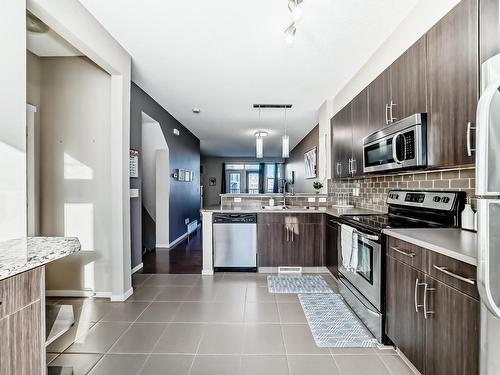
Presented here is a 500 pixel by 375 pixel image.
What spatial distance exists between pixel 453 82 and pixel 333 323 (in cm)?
203

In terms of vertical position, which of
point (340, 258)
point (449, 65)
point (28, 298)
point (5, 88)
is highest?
point (449, 65)

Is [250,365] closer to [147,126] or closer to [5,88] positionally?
[5,88]

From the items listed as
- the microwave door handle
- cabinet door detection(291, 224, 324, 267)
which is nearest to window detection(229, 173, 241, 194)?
cabinet door detection(291, 224, 324, 267)

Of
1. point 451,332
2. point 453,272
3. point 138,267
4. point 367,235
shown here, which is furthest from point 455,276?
point 138,267

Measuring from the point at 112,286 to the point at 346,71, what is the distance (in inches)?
145

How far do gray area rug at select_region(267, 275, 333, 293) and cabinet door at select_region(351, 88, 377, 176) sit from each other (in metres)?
1.42

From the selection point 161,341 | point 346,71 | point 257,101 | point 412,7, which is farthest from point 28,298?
point 257,101

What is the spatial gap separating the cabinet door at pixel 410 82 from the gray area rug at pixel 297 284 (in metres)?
2.05

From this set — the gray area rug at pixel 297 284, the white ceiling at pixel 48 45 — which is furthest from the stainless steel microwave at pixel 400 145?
the white ceiling at pixel 48 45

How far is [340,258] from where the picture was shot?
2.99 m

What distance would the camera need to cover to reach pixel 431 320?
1.48 m

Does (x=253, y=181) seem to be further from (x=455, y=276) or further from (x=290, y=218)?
(x=455, y=276)

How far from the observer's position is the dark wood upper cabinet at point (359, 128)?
2921 millimetres

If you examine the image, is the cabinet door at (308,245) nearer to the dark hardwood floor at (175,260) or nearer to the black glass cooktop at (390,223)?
the black glass cooktop at (390,223)
